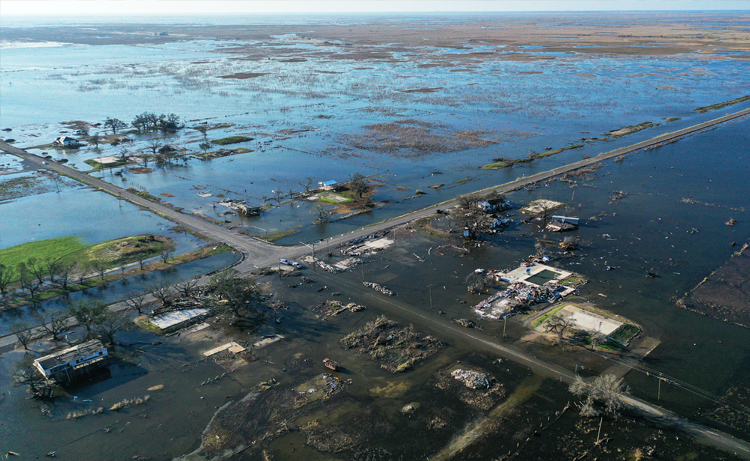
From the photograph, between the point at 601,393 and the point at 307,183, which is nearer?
the point at 601,393

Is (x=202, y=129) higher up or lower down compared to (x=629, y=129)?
higher up

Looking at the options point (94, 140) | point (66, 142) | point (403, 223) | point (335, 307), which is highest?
point (66, 142)

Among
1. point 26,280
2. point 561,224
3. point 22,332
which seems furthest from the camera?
point 561,224

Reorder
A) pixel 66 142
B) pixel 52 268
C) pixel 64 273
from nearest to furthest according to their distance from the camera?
pixel 52 268 → pixel 64 273 → pixel 66 142

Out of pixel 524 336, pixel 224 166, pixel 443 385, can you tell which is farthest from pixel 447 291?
pixel 224 166

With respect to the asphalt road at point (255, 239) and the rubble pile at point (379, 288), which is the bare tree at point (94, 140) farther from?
the rubble pile at point (379, 288)

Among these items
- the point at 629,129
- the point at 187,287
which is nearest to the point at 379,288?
the point at 187,287

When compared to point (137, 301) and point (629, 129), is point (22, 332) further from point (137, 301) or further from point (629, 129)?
point (629, 129)

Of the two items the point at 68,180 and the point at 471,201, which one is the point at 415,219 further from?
the point at 68,180
